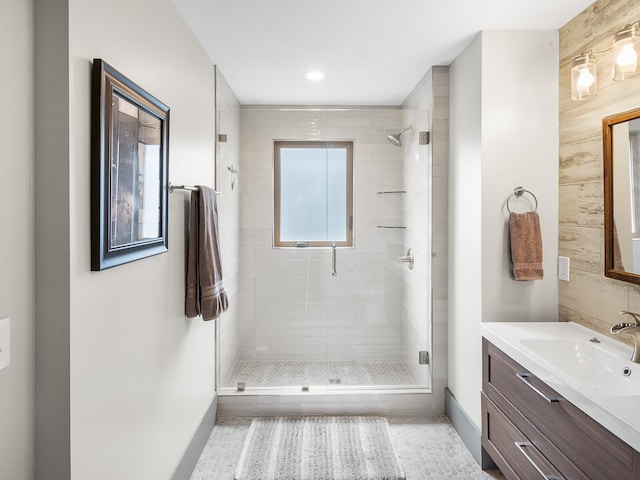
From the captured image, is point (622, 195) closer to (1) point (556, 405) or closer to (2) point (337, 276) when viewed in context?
(1) point (556, 405)

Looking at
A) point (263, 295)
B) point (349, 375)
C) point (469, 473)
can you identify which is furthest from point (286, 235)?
point (469, 473)

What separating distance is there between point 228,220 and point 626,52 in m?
2.39

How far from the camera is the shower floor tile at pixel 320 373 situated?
322 centimetres

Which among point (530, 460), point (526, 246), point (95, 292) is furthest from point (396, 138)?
point (95, 292)

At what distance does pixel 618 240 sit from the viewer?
1943mm

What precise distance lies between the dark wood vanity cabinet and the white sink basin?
5.3 inches

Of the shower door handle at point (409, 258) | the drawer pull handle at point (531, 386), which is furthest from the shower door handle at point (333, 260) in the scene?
the drawer pull handle at point (531, 386)

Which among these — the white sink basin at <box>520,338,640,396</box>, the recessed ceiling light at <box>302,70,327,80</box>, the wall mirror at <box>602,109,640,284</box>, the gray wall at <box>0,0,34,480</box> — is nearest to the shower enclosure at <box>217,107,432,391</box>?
the recessed ceiling light at <box>302,70,327,80</box>

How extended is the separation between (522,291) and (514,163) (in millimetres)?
709

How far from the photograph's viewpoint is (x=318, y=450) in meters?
2.62

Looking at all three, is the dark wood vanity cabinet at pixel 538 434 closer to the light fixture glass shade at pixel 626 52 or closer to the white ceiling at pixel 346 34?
the light fixture glass shade at pixel 626 52

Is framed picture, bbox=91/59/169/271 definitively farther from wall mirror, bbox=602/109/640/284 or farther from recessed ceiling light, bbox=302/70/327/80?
wall mirror, bbox=602/109/640/284

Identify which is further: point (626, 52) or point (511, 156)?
point (511, 156)

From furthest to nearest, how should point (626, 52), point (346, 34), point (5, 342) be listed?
point (346, 34)
point (626, 52)
point (5, 342)
